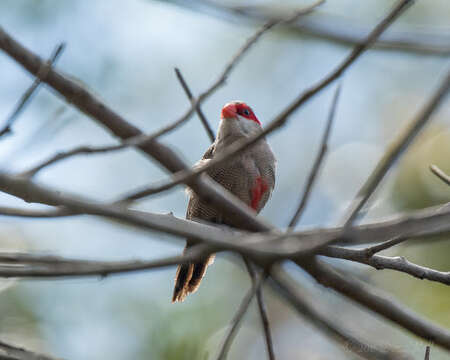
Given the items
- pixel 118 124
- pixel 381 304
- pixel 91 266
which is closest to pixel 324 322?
pixel 381 304

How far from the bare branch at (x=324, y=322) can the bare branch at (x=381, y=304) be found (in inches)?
4.8

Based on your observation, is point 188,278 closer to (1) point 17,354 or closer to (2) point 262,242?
(1) point 17,354

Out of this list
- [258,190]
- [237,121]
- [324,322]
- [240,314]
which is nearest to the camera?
[324,322]

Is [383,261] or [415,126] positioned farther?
[383,261]

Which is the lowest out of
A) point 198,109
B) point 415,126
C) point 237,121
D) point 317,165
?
point 415,126

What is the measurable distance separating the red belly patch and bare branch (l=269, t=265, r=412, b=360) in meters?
2.89

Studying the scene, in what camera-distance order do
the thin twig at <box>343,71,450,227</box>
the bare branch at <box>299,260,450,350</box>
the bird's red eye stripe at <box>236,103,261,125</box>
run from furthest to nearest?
the bird's red eye stripe at <box>236,103,261,125</box> < the bare branch at <box>299,260,450,350</box> < the thin twig at <box>343,71,450,227</box>

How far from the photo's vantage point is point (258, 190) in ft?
17.3

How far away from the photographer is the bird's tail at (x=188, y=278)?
5.15 meters

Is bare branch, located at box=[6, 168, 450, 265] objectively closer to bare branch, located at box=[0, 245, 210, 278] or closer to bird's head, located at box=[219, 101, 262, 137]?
bare branch, located at box=[0, 245, 210, 278]

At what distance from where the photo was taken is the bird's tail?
5.15 metres

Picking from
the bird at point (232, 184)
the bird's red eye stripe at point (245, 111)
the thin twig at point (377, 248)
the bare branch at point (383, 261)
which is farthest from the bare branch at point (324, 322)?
the bird's red eye stripe at point (245, 111)

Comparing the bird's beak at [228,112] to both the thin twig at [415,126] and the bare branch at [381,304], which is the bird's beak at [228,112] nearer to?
the bare branch at [381,304]

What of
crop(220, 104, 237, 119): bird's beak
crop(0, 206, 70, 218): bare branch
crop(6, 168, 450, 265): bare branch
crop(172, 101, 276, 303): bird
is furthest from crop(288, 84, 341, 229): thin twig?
crop(220, 104, 237, 119): bird's beak
